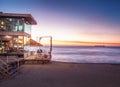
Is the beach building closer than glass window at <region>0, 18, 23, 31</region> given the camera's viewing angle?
Yes

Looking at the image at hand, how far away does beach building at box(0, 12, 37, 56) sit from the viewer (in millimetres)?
30500

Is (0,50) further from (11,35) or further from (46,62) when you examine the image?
(46,62)

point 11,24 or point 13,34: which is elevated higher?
point 11,24

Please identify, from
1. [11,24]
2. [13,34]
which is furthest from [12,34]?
[11,24]

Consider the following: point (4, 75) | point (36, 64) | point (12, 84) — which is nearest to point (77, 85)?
point (12, 84)

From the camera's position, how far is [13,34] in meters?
30.5

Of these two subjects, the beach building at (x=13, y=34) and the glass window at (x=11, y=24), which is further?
the glass window at (x=11, y=24)

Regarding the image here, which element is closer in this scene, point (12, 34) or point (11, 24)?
point (12, 34)

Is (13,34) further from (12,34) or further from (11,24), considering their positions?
(11,24)

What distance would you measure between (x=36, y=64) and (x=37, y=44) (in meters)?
5.14

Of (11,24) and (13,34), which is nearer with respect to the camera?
(13,34)

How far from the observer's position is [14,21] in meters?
30.9

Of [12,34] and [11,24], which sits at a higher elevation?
[11,24]

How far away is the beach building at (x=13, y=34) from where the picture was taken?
30.5 metres
